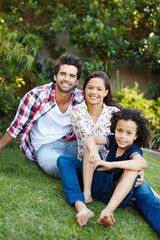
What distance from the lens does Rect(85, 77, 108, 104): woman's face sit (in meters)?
2.82

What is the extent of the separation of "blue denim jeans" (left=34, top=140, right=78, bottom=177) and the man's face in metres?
0.63

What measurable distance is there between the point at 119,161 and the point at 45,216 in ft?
2.27

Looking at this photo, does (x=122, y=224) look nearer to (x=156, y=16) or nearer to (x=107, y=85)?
(x=107, y=85)

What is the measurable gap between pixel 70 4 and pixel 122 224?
5.48 metres

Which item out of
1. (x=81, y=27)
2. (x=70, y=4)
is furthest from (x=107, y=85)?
(x=70, y=4)

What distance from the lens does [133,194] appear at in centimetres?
242

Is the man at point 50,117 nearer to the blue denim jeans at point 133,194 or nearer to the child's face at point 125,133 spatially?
the blue denim jeans at point 133,194

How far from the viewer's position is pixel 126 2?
231 inches

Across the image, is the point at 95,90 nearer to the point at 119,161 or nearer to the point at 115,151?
the point at 115,151

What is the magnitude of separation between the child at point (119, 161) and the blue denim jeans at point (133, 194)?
100 millimetres

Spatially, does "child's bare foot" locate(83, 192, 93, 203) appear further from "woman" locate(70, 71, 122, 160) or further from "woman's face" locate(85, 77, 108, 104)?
"woman's face" locate(85, 77, 108, 104)

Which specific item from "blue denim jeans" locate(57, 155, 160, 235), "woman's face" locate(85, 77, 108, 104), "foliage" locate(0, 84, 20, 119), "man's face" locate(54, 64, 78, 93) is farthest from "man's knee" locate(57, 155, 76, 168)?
"foliage" locate(0, 84, 20, 119)

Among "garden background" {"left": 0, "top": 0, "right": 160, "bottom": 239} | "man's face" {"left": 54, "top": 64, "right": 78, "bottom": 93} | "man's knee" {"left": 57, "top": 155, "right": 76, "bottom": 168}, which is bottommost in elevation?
"man's knee" {"left": 57, "top": 155, "right": 76, "bottom": 168}

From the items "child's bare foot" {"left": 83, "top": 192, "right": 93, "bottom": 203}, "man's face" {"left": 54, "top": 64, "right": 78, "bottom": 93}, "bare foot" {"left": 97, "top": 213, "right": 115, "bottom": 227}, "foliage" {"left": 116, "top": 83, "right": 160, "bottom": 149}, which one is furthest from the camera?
"foliage" {"left": 116, "top": 83, "right": 160, "bottom": 149}
